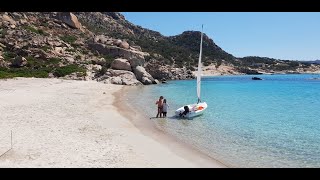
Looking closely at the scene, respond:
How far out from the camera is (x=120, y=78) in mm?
54094

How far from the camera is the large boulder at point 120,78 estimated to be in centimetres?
5259

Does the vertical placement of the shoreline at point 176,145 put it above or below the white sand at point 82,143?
below

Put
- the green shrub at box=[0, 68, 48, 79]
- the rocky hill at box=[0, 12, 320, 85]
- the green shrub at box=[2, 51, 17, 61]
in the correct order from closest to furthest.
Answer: the green shrub at box=[0, 68, 48, 79], the rocky hill at box=[0, 12, 320, 85], the green shrub at box=[2, 51, 17, 61]

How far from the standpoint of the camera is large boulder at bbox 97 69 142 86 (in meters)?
52.6

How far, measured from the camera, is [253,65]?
166250 mm

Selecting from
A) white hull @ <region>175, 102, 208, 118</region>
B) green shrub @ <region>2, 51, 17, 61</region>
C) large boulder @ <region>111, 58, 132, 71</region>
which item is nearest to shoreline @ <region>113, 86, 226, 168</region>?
white hull @ <region>175, 102, 208, 118</region>

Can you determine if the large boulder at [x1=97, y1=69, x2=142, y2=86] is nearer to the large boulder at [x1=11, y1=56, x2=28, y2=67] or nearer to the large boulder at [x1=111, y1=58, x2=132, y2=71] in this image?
the large boulder at [x1=111, y1=58, x2=132, y2=71]

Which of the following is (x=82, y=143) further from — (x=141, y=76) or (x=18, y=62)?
(x=141, y=76)

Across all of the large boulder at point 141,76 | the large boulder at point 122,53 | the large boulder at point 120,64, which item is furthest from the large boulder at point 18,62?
the large boulder at point 141,76

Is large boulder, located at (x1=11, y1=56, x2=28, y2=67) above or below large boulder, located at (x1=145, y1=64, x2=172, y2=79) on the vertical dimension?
above

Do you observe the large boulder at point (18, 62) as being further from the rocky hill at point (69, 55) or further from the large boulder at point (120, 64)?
the large boulder at point (120, 64)
